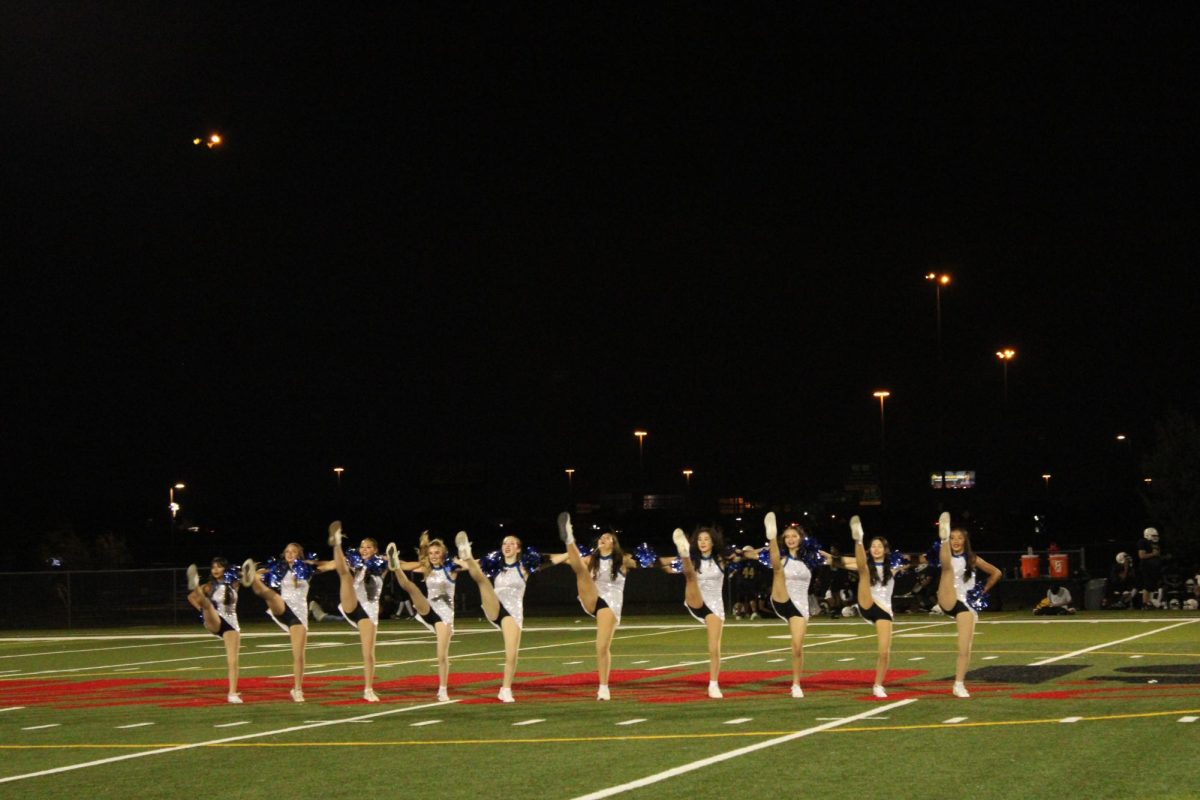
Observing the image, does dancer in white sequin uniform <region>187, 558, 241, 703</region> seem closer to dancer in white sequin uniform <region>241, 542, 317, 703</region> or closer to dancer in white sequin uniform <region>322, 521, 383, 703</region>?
dancer in white sequin uniform <region>241, 542, 317, 703</region>

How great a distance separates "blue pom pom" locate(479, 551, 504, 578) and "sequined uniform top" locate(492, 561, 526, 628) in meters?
0.07

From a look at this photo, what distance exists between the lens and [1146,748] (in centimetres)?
1041

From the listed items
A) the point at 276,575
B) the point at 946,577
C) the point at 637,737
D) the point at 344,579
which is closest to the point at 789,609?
the point at 946,577

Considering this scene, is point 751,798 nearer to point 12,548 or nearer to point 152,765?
point 152,765

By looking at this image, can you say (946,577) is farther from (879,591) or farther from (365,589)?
(365,589)

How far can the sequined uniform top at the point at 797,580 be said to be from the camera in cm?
1503

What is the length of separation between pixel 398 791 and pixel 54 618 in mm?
33838

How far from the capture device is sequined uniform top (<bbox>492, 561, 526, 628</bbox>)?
15.2 m

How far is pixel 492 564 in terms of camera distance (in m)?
15.4

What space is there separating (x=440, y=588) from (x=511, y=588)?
835 millimetres

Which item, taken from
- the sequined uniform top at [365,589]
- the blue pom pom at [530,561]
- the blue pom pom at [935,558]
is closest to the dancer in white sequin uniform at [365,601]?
the sequined uniform top at [365,589]

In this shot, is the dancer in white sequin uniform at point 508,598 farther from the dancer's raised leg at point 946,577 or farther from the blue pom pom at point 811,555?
the dancer's raised leg at point 946,577

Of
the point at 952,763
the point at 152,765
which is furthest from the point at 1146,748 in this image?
the point at 152,765

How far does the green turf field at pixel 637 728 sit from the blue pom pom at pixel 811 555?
131cm
